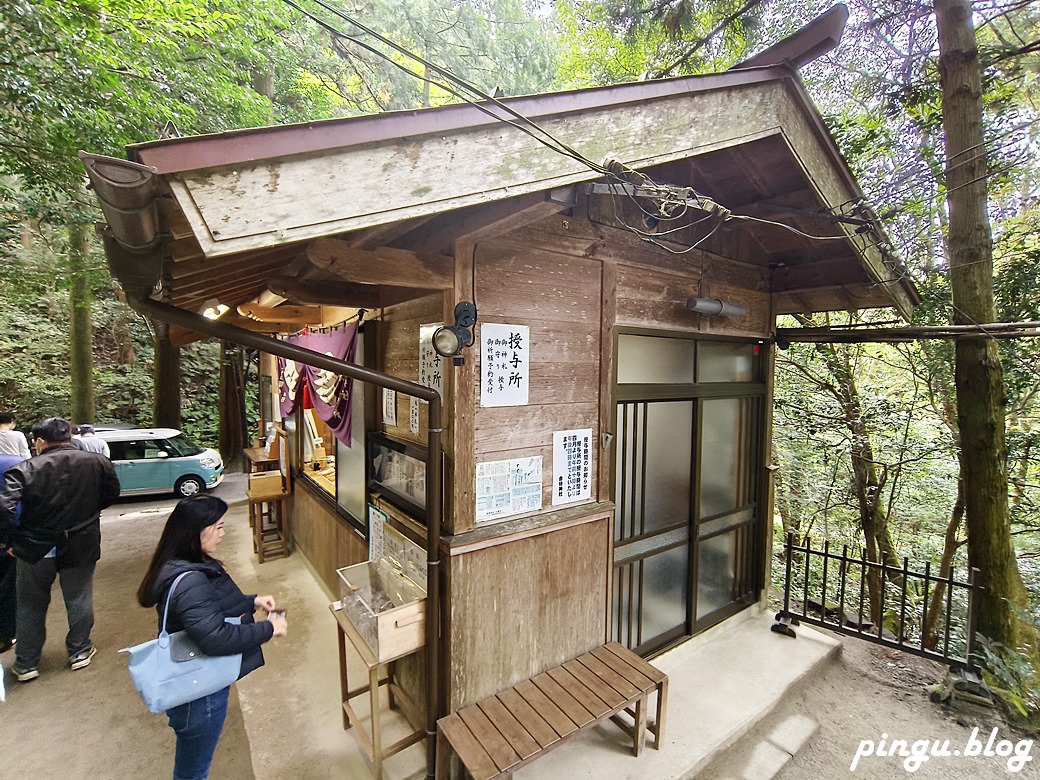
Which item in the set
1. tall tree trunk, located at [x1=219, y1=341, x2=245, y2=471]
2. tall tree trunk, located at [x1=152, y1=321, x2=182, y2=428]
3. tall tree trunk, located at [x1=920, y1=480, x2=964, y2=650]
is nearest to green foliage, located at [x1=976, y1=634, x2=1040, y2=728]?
tall tree trunk, located at [x1=920, y1=480, x2=964, y2=650]

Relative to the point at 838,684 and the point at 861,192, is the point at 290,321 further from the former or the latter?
the point at 838,684

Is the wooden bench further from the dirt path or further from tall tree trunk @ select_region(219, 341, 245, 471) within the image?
tall tree trunk @ select_region(219, 341, 245, 471)

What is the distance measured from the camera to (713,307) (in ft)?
13.3

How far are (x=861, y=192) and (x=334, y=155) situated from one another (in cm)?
428

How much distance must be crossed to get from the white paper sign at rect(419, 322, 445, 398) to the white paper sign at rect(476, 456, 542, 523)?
636mm

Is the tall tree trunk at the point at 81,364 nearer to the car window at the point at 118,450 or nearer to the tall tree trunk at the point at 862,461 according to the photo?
the car window at the point at 118,450

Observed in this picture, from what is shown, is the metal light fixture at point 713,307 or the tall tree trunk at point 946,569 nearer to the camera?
the metal light fixture at point 713,307

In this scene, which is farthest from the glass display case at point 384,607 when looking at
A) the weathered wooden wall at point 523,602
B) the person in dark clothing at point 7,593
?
the person in dark clothing at point 7,593

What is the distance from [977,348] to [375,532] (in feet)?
18.5

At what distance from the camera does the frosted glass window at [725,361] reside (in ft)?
14.7

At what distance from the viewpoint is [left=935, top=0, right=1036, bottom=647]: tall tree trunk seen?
405 centimetres

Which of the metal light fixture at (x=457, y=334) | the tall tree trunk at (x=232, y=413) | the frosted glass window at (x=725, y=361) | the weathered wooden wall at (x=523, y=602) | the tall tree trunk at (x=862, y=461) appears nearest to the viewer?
the metal light fixture at (x=457, y=334)

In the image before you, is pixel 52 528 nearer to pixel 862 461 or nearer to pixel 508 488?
pixel 508 488

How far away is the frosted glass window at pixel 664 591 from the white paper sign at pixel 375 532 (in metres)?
2.36
